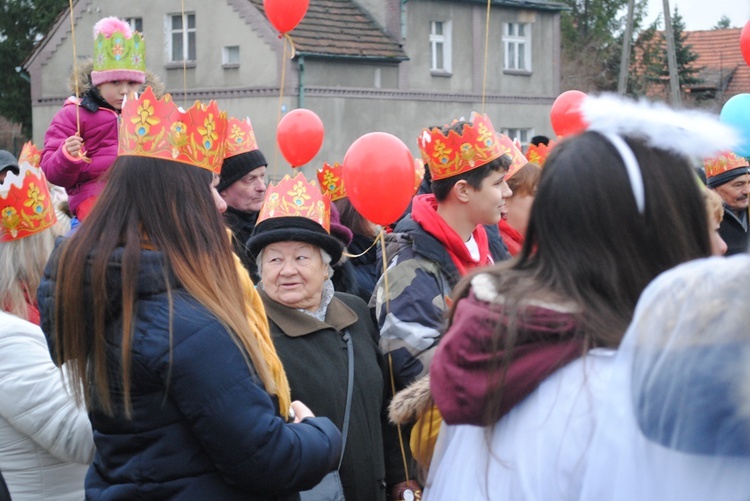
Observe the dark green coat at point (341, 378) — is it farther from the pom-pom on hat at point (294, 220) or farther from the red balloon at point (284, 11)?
the red balloon at point (284, 11)

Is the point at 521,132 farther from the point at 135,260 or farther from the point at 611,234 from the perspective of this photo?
the point at 611,234

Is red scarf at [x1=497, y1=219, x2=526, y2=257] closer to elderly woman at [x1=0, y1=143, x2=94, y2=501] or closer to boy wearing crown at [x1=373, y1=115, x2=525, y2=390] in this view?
boy wearing crown at [x1=373, y1=115, x2=525, y2=390]

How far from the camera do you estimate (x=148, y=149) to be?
2686 millimetres

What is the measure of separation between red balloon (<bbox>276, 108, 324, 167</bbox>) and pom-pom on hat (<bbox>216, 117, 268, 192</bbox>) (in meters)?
2.98

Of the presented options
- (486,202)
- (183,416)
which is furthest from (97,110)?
(183,416)

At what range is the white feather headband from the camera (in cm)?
180

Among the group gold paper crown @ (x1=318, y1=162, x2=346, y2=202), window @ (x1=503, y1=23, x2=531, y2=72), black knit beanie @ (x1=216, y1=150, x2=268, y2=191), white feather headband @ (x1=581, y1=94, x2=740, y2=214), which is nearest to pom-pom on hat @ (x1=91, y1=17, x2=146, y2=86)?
black knit beanie @ (x1=216, y1=150, x2=268, y2=191)

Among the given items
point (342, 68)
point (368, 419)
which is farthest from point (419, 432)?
point (342, 68)

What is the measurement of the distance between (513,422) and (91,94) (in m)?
4.86

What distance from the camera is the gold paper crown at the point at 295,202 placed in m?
4.05

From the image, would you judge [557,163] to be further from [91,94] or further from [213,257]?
[91,94]

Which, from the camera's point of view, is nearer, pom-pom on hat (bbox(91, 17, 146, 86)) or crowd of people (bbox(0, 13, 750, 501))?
crowd of people (bbox(0, 13, 750, 501))

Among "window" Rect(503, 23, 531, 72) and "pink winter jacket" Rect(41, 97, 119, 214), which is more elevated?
"window" Rect(503, 23, 531, 72)

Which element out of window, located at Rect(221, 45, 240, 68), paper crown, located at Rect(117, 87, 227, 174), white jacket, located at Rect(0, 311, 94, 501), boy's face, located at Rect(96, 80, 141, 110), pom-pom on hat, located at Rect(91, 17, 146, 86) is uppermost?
window, located at Rect(221, 45, 240, 68)
